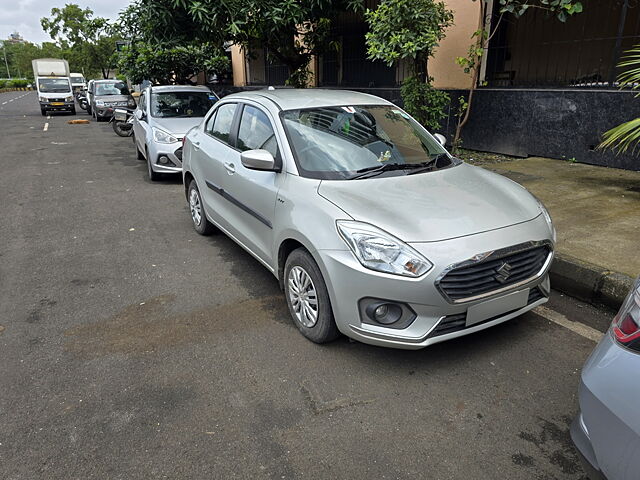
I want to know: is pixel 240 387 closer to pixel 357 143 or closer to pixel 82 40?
pixel 357 143

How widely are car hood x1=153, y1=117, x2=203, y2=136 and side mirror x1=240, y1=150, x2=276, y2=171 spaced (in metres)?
5.22

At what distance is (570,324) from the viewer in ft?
11.7

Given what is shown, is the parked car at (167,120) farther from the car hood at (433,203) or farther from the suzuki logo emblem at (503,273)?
the suzuki logo emblem at (503,273)

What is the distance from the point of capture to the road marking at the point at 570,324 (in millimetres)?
3402

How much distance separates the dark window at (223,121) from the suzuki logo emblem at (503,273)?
9.58ft

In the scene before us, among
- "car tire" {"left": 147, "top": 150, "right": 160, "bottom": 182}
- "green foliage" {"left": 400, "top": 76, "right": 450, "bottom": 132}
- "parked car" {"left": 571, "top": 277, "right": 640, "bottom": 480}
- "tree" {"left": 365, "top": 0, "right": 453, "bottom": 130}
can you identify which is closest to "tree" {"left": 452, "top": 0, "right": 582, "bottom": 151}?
"green foliage" {"left": 400, "top": 76, "right": 450, "bottom": 132}

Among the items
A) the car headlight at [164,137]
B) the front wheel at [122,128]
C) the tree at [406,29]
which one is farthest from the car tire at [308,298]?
the front wheel at [122,128]

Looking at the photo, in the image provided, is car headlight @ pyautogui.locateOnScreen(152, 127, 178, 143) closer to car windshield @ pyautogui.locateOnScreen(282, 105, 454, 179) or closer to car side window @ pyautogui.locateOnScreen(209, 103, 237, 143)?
car side window @ pyautogui.locateOnScreen(209, 103, 237, 143)

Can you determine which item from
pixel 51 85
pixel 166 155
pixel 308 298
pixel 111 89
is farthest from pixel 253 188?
pixel 51 85

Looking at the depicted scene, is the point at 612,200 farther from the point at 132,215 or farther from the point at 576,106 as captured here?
the point at 132,215

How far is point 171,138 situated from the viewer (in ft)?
27.1

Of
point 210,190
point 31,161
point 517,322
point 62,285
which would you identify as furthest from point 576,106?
point 31,161

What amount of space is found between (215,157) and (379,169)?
1909 millimetres

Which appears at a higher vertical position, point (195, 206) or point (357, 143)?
point (357, 143)
